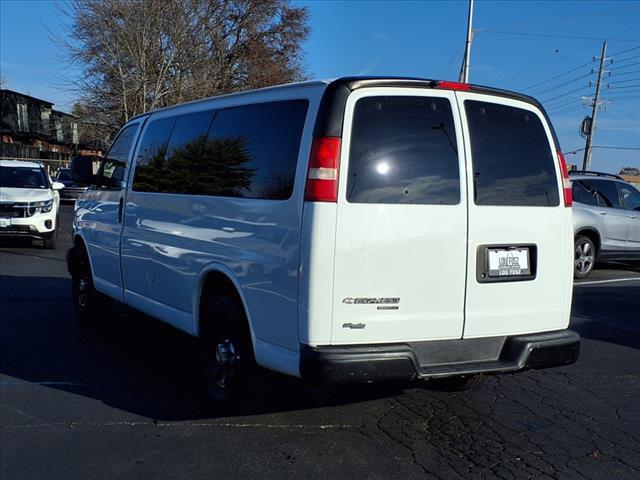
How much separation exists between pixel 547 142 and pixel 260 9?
3417 cm

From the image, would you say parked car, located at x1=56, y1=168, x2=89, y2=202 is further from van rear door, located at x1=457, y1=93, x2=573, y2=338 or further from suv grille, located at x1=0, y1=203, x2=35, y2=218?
van rear door, located at x1=457, y1=93, x2=573, y2=338

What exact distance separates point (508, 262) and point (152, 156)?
3.23 meters

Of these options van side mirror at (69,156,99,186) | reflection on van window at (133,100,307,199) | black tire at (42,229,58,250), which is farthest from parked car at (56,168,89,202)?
reflection on van window at (133,100,307,199)

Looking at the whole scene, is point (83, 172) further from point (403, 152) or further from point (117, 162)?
point (403, 152)

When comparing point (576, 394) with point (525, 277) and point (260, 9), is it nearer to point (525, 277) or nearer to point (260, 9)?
point (525, 277)

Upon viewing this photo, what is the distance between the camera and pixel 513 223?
4.29 metres

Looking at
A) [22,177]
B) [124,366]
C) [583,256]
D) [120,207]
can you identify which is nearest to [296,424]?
[124,366]

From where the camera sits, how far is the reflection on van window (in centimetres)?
419

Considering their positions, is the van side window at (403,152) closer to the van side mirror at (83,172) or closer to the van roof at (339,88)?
the van roof at (339,88)

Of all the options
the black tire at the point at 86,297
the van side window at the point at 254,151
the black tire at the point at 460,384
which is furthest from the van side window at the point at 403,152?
the black tire at the point at 86,297

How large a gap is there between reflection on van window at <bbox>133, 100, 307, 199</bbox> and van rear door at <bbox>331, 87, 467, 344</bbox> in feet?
1.38

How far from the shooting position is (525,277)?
434cm

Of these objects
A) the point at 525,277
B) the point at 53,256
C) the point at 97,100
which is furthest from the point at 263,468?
the point at 97,100

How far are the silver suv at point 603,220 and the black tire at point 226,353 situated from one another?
27.0ft
